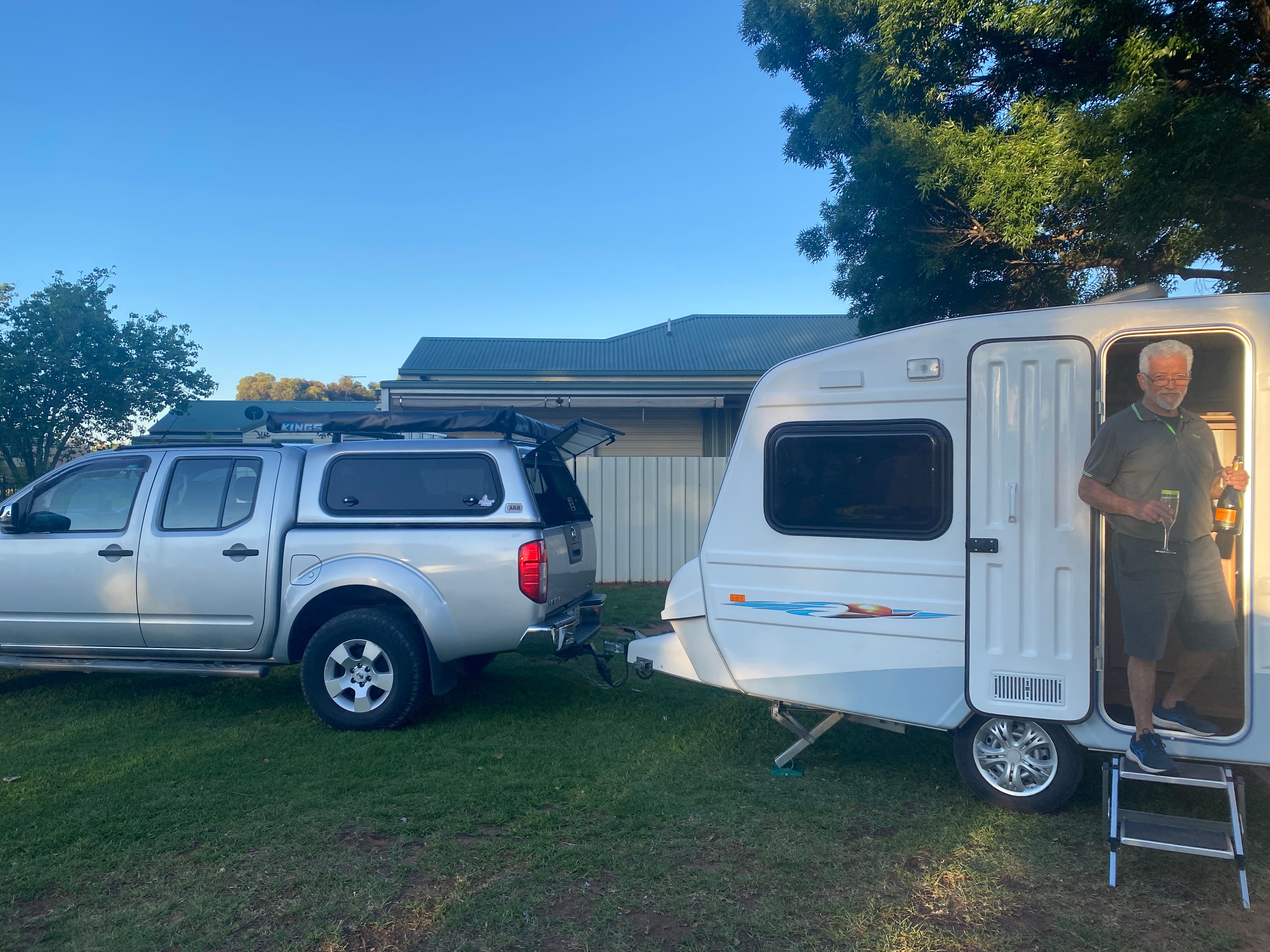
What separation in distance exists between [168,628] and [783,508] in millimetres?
4430

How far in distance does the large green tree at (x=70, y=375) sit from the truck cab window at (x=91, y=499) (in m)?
16.6

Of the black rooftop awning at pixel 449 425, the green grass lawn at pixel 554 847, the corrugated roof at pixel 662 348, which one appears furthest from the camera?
the corrugated roof at pixel 662 348

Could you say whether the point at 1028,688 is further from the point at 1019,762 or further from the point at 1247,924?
the point at 1247,924

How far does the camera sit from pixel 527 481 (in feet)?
20.1

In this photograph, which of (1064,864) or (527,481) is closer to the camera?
(1064,864)

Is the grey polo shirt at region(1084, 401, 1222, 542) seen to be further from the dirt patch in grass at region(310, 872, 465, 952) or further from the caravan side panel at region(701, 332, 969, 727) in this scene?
the dirt patch in grass at region(310, 872, 465, 952)

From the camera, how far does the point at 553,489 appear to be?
22.1 ft

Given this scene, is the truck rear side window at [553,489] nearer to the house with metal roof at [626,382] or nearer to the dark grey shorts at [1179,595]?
the dark grey shorts at [1179,595]

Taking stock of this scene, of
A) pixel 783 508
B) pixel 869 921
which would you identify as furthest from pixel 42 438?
pixel 869 921

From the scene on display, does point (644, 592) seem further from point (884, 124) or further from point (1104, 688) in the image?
point (1104, 688)

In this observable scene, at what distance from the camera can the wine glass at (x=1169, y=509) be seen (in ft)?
12.9

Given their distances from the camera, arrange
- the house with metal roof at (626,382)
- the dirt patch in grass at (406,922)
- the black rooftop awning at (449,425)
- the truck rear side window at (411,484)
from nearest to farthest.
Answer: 1. the dirt patch in grass at (406,922)
2. the truck rear side window at (411,484)
3. the black rooftop awning at (449,425)
4. the house with metal roof at (626,382)

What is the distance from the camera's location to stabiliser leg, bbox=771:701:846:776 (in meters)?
5.07

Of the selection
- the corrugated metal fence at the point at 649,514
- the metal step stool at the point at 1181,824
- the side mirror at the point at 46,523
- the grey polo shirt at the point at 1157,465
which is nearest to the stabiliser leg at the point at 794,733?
the metal step stool at the point at 1181,824
